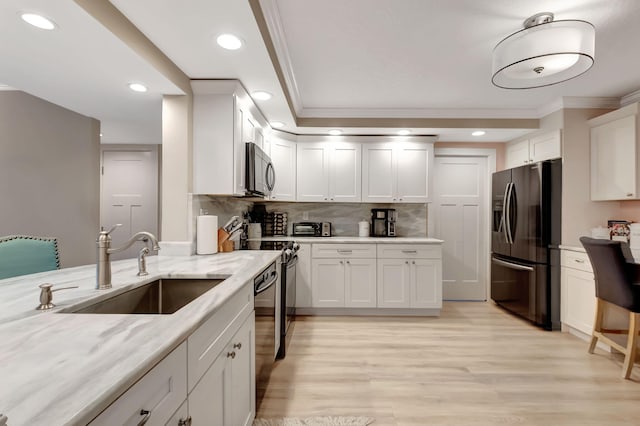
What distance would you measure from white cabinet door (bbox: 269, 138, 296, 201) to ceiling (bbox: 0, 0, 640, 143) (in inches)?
22.5

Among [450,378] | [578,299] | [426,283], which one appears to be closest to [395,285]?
[426,283]

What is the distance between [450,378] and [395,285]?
4.57ft

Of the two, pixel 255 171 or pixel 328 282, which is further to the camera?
pixel 328 282

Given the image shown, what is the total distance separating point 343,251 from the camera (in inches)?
142

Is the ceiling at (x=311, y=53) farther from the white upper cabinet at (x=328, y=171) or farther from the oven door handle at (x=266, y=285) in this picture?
the oven door handle at (x=266, y=285)

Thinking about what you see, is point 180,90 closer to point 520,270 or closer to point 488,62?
point 488,62

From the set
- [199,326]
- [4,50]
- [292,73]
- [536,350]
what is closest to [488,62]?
[292,73]

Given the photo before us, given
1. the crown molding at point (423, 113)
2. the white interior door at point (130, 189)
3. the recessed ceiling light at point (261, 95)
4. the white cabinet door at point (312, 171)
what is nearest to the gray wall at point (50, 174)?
the white interior door at point (130, 189)

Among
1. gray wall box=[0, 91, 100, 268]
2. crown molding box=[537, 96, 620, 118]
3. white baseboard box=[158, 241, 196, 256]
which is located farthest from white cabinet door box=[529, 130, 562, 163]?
gray wall box=[0, 91, 100, 268]

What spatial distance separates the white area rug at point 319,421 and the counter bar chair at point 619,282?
206cm

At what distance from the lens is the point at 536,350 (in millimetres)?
2703

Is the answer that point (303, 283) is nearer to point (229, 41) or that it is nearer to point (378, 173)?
point (378, 173)

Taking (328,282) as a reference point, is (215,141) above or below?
above

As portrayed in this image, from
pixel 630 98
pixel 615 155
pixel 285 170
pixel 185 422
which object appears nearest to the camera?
pixel 185 422
